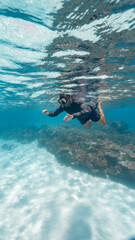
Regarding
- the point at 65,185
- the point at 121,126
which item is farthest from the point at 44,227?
the point at 121,126

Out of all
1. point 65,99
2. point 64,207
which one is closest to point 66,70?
point 65,99

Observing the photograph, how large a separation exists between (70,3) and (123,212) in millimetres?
10201

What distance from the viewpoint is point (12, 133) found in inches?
1103

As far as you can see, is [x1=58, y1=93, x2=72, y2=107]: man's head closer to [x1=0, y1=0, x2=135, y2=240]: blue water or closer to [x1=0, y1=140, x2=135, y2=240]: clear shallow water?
[x1=0, y1=0, x2=135, y2=240]: blue water

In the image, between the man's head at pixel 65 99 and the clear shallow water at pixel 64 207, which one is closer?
the clear shallow water at pixel 64 207

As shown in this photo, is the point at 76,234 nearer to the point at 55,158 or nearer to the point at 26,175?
the point at 26,175

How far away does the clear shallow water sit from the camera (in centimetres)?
500

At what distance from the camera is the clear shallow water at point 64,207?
500 centimetres

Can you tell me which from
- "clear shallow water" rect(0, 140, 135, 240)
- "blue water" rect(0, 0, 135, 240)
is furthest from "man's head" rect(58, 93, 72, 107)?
"clear shallow water" rect(0, 140, 135, 240)

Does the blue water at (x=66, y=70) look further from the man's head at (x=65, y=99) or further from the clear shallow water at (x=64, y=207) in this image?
the man's head at (x=65, y=99)

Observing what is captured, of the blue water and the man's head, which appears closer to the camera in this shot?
the blue water

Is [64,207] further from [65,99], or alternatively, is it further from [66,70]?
[66,70]

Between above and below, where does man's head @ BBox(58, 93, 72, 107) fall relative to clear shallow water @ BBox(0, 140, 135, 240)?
above

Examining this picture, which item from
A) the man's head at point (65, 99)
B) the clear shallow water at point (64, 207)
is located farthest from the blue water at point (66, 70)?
the man's head at point (65, 99)
